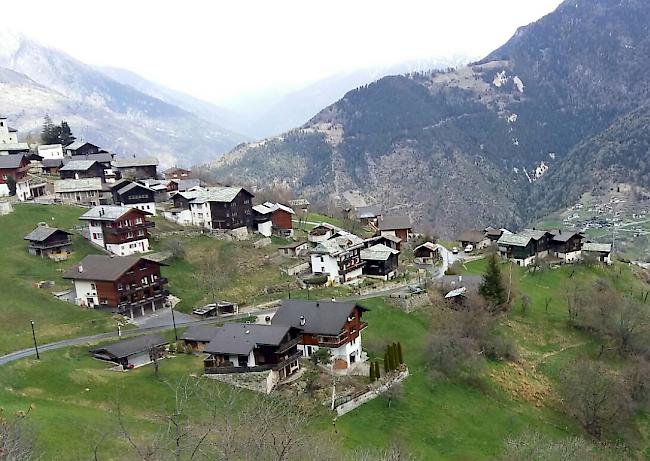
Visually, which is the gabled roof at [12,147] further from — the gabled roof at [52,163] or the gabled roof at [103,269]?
the gabled roof at [103,269]

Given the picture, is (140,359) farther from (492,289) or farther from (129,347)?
(492,289)

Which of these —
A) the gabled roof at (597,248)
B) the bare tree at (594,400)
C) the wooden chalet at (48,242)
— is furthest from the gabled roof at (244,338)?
the gabled roof at (597,248)

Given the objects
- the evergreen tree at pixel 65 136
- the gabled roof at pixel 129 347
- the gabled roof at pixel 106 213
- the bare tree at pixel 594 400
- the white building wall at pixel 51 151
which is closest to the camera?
the gabled roof at pixel 129 347

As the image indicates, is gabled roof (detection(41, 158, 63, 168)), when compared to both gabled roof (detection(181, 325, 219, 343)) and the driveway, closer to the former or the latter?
the driveway

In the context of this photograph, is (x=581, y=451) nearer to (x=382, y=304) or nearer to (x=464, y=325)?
(x=464, y=325)

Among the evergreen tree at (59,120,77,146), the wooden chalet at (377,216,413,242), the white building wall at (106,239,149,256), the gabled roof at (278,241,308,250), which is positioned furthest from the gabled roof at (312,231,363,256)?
the evergreen tree at (59,120,77,146)

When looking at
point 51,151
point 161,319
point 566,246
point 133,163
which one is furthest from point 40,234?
point 566,246
